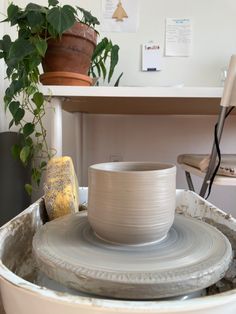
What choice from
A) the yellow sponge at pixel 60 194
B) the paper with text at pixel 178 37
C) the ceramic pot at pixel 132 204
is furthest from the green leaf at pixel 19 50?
the paper with text at pixel 178 37

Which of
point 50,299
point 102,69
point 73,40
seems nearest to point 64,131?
point 102,69

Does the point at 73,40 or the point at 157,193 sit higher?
the point at 73,40

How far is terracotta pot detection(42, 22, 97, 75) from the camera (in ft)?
2.83

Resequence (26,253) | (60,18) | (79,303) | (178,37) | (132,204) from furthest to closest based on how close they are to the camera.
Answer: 1. (178,37)
2. (60,18)
3. (26,253)
4. (132,204)
5. (79,303)

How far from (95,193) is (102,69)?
40.9 inches

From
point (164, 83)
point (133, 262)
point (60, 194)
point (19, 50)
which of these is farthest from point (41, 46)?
point (164, 83)

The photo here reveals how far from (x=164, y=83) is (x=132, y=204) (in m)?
1.28

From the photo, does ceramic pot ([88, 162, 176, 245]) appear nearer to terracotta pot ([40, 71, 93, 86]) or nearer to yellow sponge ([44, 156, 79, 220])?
yellow sponge ([44, 156, 79, 220])

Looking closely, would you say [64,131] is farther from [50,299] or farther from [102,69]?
[50,299]

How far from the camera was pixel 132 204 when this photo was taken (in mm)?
359

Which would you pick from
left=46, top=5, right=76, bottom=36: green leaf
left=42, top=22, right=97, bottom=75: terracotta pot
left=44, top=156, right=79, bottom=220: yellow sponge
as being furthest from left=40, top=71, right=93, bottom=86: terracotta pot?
left=44, top=156, right=79, bottom=220: yellow sponge

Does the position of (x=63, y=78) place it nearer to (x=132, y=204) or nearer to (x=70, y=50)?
(x=70, y=50)

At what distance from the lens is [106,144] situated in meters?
1.59

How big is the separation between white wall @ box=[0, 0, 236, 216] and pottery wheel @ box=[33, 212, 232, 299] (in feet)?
3.52
